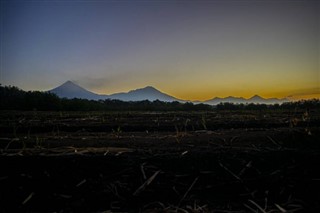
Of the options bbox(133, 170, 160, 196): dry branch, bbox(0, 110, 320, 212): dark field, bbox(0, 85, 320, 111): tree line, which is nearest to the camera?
bbox(0, 110, 320, 212): dark field

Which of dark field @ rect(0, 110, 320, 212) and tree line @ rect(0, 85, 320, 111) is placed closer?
dark field @ rect(0, 110, 320, 212)

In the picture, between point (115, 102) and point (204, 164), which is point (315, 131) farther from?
point (115, 102)

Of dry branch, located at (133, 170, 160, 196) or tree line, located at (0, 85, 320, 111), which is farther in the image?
tree line, located at (0, 85, 320, 111)

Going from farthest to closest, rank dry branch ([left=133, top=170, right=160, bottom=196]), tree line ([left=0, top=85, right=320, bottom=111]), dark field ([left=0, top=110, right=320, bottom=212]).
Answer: tree line ([left=0, top=85, right=320, bottom=111]), dry branch ([left=133, top=170, right=160, bottom=196]), dark field ([left=0, top=110, right=320, bottom=212])

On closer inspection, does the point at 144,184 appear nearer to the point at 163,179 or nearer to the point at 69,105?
the point at 163,179

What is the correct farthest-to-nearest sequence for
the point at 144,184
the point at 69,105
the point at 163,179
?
the point at 69,105, the point at 163,179, the point at 144,184

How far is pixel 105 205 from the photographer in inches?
197

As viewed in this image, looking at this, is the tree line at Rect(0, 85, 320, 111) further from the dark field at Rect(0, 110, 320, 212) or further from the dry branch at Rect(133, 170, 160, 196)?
the dry branch at Rect(133, 170, 160, 196)

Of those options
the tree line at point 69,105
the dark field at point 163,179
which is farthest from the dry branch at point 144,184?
the tree line at point 69,105

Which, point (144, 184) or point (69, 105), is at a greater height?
point (69, 105)

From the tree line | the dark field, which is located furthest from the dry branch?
the tree line

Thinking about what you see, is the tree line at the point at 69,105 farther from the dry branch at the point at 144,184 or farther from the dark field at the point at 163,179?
the dry branch at the point at 144,184

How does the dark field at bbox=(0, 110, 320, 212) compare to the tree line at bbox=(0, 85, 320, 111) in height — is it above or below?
below

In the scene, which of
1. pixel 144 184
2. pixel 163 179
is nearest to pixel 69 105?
pixel 163 179
